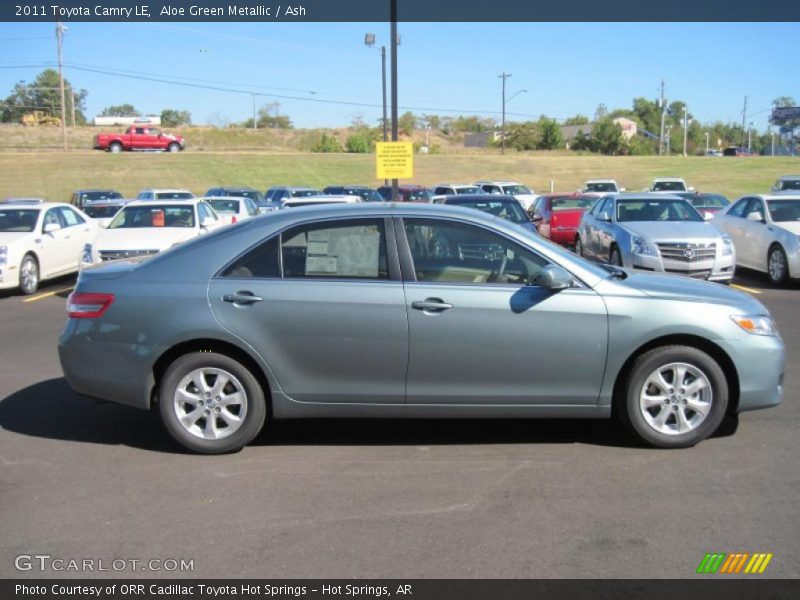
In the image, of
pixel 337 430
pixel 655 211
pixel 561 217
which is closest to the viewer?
pixel 337 430

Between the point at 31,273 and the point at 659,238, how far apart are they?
10302mm

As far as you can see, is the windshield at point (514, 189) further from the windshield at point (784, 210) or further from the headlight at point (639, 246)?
the headlight at point (639, 246)

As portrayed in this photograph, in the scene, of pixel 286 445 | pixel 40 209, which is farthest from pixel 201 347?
pixel 40 209

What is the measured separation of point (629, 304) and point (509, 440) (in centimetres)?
126

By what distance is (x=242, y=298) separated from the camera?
17.7 feet

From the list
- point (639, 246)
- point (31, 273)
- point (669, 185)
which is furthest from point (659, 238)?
point (669, 185)

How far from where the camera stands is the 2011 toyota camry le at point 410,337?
17.5ft

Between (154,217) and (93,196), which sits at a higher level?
(154,217)

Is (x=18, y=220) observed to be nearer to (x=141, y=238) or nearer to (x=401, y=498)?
(x=141, y=238)

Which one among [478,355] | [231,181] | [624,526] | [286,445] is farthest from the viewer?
[231,181]

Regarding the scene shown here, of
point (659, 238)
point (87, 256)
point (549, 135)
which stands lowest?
point (87, 256)

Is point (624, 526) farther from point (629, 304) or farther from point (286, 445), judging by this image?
point (286, 445)

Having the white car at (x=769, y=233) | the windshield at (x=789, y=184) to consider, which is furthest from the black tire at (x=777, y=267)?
the windshield at (x=789, y=184)

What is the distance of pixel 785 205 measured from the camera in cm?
1434
